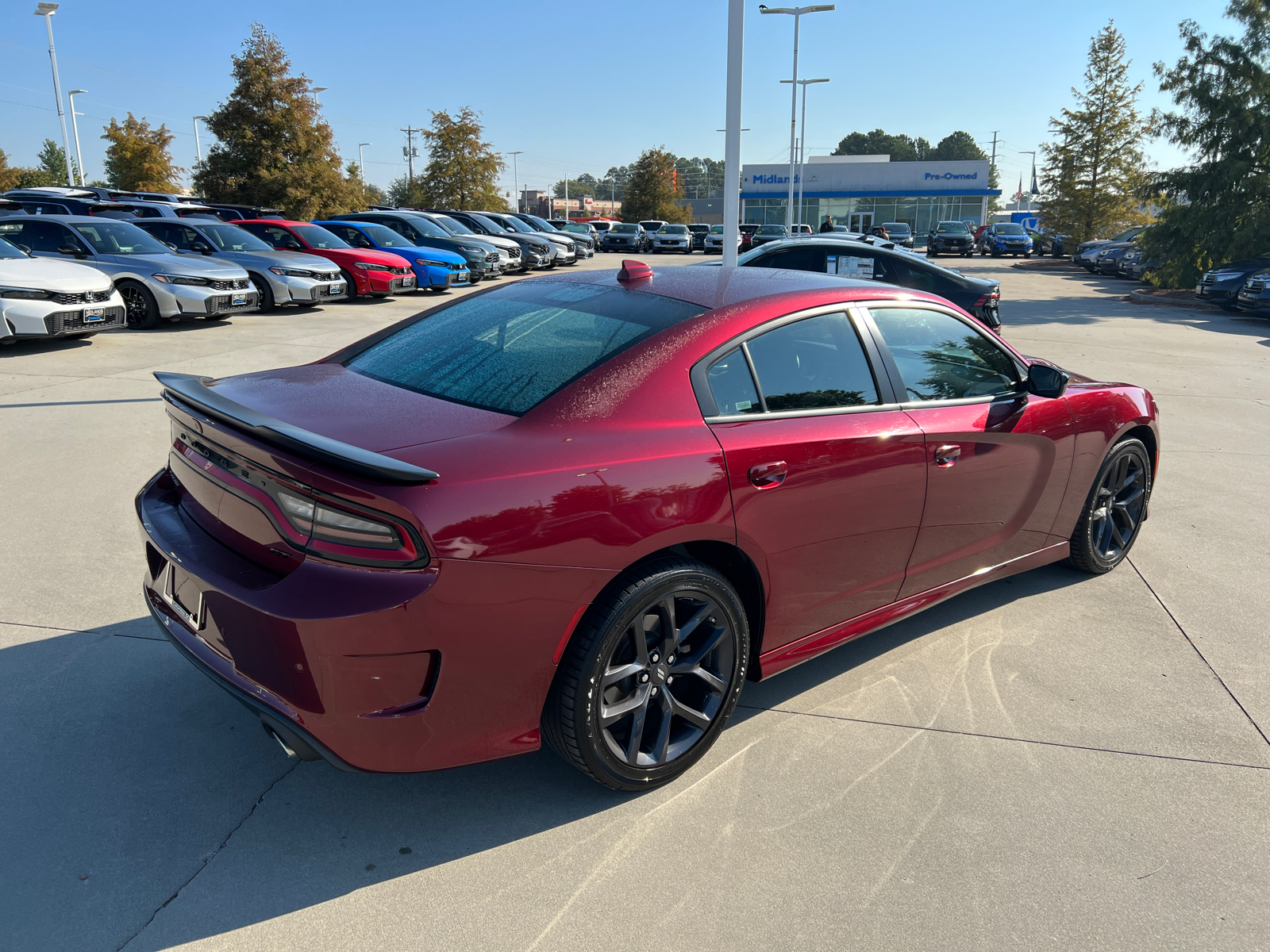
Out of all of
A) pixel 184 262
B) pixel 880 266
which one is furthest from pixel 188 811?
pixel 184 262

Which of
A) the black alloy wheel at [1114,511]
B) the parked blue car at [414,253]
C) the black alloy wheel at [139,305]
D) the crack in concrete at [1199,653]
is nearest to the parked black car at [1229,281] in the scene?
the parked blue car at [414,253]

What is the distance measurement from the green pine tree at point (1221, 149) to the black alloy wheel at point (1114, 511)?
22.0 m

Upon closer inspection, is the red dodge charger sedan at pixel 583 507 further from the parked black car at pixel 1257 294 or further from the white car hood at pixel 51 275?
the parked black car at pixel 1257 294

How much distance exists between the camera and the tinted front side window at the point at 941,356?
3.62 metres

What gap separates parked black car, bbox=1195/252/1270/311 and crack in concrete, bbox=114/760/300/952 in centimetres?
2164

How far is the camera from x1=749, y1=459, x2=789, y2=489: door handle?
2.94m

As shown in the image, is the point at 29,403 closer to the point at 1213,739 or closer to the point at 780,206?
the point at 1213,739

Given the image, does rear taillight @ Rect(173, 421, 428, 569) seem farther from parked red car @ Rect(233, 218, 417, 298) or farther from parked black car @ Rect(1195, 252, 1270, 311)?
parked black car @ Rect(1195, 252, 1270, 311)

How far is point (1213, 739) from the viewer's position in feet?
11.1

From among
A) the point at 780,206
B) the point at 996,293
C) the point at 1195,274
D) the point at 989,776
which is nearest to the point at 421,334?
the point at 989,776

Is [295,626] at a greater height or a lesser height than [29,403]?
greater

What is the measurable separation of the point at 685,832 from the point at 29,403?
7.67 m

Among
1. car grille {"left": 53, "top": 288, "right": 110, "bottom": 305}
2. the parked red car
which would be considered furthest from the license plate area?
the parked red car

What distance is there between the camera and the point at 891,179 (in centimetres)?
7112
